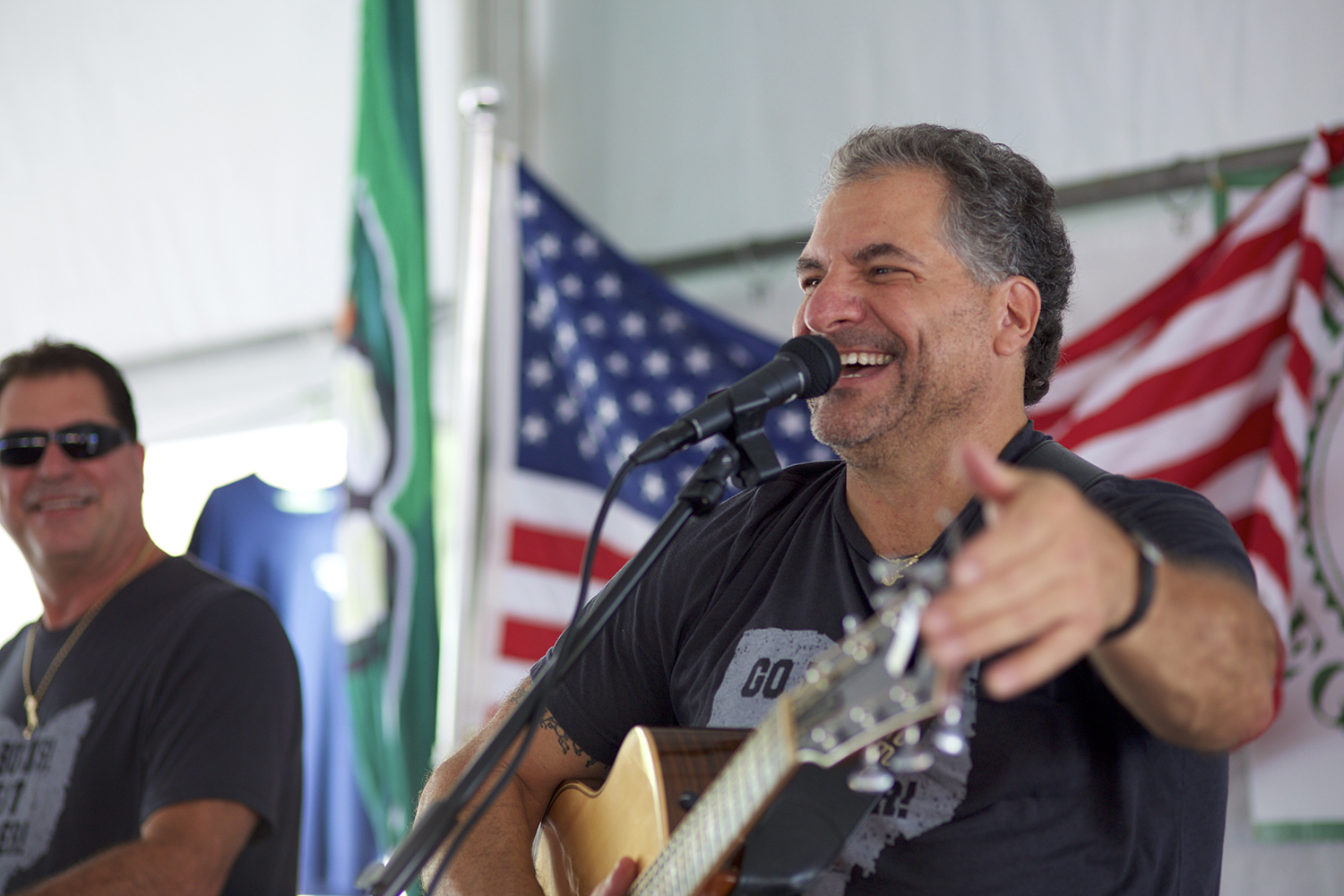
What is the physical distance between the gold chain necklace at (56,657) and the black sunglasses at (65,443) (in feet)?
0.83

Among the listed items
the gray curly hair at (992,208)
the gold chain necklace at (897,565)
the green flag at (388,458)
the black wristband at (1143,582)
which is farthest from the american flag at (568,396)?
the black wristband at (1143,582)

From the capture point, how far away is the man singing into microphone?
1.07m

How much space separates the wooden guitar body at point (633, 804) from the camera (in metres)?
1.46

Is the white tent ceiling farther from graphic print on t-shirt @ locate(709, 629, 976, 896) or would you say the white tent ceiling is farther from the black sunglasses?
graphic print on t-shirt @ locate(709, 629, 976, 896)

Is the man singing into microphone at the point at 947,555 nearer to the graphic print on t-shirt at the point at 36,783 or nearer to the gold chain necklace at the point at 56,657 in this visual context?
the graphic print on t-shirt at the point at 36,783

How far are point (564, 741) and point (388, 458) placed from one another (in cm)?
216

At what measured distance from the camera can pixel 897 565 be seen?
167 centimetres

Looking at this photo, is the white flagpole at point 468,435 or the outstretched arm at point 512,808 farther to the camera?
the white flagpole at point 468,435

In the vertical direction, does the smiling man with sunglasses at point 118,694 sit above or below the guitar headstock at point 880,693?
below

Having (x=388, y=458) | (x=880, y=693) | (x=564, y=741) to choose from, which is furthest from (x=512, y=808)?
(x=388, y=458)

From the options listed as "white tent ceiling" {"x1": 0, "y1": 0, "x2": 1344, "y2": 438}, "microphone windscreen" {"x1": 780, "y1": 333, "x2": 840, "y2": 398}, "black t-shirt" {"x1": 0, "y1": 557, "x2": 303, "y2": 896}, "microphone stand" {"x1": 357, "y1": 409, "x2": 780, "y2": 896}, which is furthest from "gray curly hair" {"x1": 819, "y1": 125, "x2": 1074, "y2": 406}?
"white tent ceiling" {"x1": 0, "y1": 0, "x2": 1344, "y2": 438}

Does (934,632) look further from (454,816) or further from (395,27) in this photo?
(395,27)

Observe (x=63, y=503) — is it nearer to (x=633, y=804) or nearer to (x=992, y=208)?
(x=633, y=804)

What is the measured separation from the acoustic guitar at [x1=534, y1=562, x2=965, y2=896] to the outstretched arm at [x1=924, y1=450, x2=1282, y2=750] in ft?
0.14
